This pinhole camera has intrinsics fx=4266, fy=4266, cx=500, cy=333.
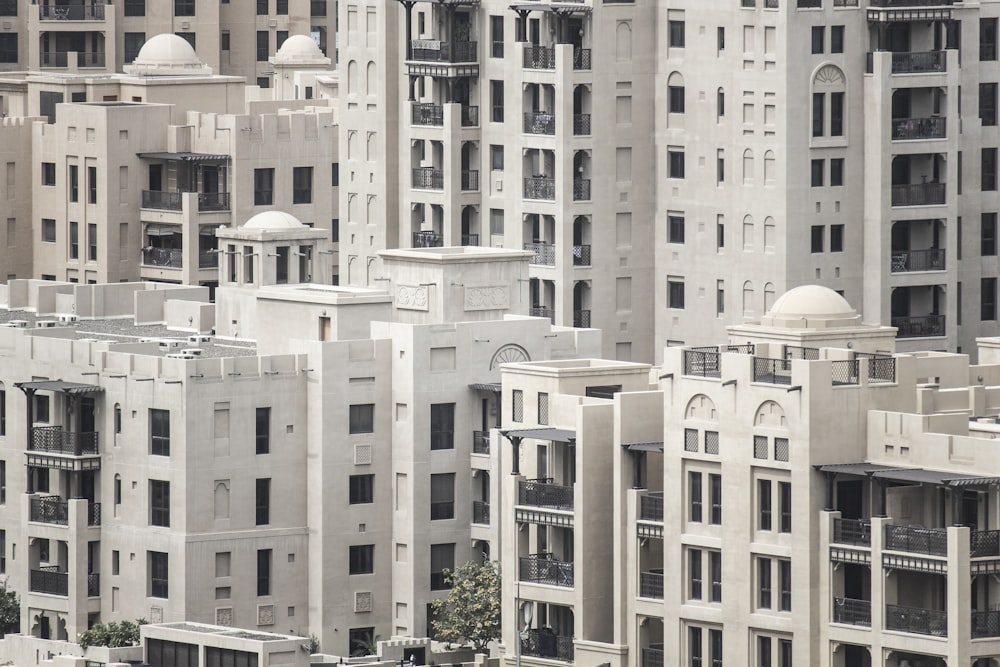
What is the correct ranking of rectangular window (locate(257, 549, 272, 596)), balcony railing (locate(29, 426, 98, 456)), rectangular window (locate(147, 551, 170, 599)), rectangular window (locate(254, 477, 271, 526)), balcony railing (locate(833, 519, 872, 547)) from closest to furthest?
balcony railing (locate(833, 519, 872, 547)) < rectangular window (locate(147, 551, 170, 599)) < rectangular window (locate(254, 477, 271, 526)) < rectangular window (locate(257, 549, 272, 596)) < balcony railing (locate(29, 426, 98, 456))

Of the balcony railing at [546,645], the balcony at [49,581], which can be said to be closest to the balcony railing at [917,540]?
the balcony railing at [546,645]

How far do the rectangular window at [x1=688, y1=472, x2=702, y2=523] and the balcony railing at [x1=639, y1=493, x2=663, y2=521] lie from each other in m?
1.75

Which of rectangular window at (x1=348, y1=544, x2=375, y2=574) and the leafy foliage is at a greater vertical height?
rectangular window at (x1=348, y1=544, x2=375, y2=574)

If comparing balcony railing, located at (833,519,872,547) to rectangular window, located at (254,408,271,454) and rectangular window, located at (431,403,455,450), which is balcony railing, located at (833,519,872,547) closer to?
rectangular window, located at (431,403,455,450)

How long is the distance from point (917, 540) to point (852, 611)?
14.8 ft

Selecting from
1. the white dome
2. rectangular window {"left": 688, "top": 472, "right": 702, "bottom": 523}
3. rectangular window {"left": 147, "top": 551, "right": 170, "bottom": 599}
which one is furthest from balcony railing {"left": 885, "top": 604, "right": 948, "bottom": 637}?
the white dome

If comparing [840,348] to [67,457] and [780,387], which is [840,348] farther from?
[67,457]

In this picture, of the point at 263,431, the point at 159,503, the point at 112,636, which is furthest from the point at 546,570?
the point at 112,636

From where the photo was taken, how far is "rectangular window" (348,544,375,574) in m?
177

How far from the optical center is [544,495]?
16462 cm

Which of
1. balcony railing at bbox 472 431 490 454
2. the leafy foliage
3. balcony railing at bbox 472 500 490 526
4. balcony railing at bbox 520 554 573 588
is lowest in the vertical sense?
the leafy foliage

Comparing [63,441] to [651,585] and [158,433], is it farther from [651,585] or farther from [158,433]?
[651,585]

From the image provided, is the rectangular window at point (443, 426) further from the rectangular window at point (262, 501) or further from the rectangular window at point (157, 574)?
the rectangular window at point (157, 574)

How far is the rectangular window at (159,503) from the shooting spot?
17350 cm
